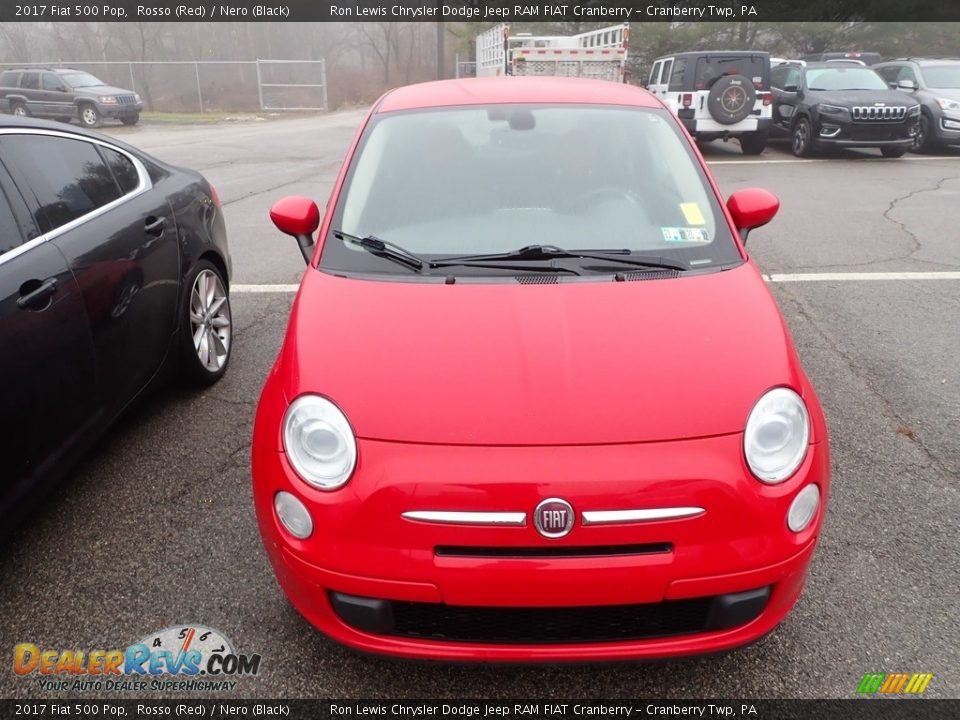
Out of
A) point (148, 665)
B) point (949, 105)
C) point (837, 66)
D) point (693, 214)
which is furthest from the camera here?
point (837, 66)

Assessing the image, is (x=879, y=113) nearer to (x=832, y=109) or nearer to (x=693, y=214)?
(x=832, y=109)

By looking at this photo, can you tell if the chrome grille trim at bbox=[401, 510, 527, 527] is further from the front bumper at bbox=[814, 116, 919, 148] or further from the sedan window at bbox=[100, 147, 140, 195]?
the front bumper at bbox=[814, 116, 919, 148]

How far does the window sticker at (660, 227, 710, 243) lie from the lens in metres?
2.62

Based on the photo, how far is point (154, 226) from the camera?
133 inches

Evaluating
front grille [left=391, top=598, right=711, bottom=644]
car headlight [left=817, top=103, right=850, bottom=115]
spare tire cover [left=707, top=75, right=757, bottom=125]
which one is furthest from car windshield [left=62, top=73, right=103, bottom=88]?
front grille [left=391, top=598, right=711, bottom=644]

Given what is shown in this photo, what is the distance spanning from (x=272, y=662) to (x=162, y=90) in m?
33.3

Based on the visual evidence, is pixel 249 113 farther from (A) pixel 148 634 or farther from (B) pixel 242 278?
(A) pixel 148 634

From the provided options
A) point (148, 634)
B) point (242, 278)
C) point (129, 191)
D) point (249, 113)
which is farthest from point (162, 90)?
point (148, 634)

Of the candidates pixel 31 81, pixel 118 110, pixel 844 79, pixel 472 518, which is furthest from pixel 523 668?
pixel 31 81

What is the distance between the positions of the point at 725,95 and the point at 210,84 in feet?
80.3

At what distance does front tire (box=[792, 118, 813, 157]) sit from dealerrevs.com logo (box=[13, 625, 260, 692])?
12944mm

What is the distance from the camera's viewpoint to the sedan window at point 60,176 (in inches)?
107

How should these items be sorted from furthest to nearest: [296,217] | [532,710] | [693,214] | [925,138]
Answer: [925,138]
[296,217]
[693,214]
[532,710]

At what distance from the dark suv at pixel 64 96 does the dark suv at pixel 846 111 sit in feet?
61.2
